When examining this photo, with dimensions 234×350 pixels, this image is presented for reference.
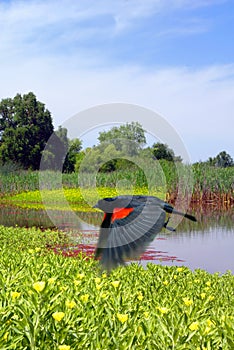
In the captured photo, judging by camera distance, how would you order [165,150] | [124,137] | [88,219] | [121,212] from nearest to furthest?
[121,212]
[124,137]
[88,219]
[165,150]

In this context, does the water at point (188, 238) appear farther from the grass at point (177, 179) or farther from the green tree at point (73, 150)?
the green tree at point (73, 150)

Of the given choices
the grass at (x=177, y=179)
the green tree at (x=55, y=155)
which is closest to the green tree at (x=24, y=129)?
the green tree at (x=55, y=155)

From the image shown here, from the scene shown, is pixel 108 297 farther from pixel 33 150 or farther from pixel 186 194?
pixel 33 150

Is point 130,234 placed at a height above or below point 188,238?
above

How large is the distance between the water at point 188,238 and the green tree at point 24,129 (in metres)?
20.6

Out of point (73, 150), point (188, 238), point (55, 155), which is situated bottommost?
point (188, 238)

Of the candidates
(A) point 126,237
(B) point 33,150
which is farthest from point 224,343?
(B) point 33,150

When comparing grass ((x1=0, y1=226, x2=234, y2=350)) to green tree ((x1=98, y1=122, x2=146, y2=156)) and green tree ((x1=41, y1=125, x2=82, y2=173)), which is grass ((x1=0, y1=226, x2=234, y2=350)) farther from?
green tree ((x1=41, y1=125, x2=82, y2=173))

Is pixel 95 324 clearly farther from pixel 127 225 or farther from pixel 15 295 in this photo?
pixel 127 225

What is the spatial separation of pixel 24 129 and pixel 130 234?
40.7 meters

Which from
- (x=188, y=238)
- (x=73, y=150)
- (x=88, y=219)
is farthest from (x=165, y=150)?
(x=73, y=150)

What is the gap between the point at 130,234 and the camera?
6086mm

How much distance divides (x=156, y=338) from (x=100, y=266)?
3.65 m

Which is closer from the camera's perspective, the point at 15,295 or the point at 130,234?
the point at 15,295
